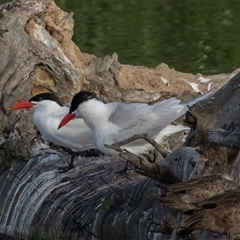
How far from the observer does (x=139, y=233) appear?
25.7ft

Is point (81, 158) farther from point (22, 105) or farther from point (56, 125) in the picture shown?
point (22, 105)

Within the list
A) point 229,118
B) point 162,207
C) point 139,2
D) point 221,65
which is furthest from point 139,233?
point 139,2

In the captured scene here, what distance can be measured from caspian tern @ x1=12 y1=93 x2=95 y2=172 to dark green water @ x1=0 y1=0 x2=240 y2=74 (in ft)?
16.6

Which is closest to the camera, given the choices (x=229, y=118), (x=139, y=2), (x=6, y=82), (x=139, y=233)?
(x=229, y=118)

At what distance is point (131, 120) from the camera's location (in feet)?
29.4

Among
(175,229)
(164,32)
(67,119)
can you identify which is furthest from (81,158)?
(164,32)

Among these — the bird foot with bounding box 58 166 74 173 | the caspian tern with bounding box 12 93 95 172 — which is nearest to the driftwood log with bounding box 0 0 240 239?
the bird foot with bounding box 58 166 74 173

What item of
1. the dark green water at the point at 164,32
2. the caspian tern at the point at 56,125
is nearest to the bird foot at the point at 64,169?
the caspian tern at the point at 56,125

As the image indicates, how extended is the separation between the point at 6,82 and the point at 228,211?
437 cm

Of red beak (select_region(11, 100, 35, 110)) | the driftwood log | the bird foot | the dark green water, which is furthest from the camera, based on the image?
the dark green water

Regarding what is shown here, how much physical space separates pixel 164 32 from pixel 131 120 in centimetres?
890

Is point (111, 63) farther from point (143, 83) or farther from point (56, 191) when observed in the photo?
point (56, 191)

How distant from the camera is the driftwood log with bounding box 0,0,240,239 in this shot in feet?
24.2

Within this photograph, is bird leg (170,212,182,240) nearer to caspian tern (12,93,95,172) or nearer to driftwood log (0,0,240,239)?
driftwood log (0,0,240,239)
